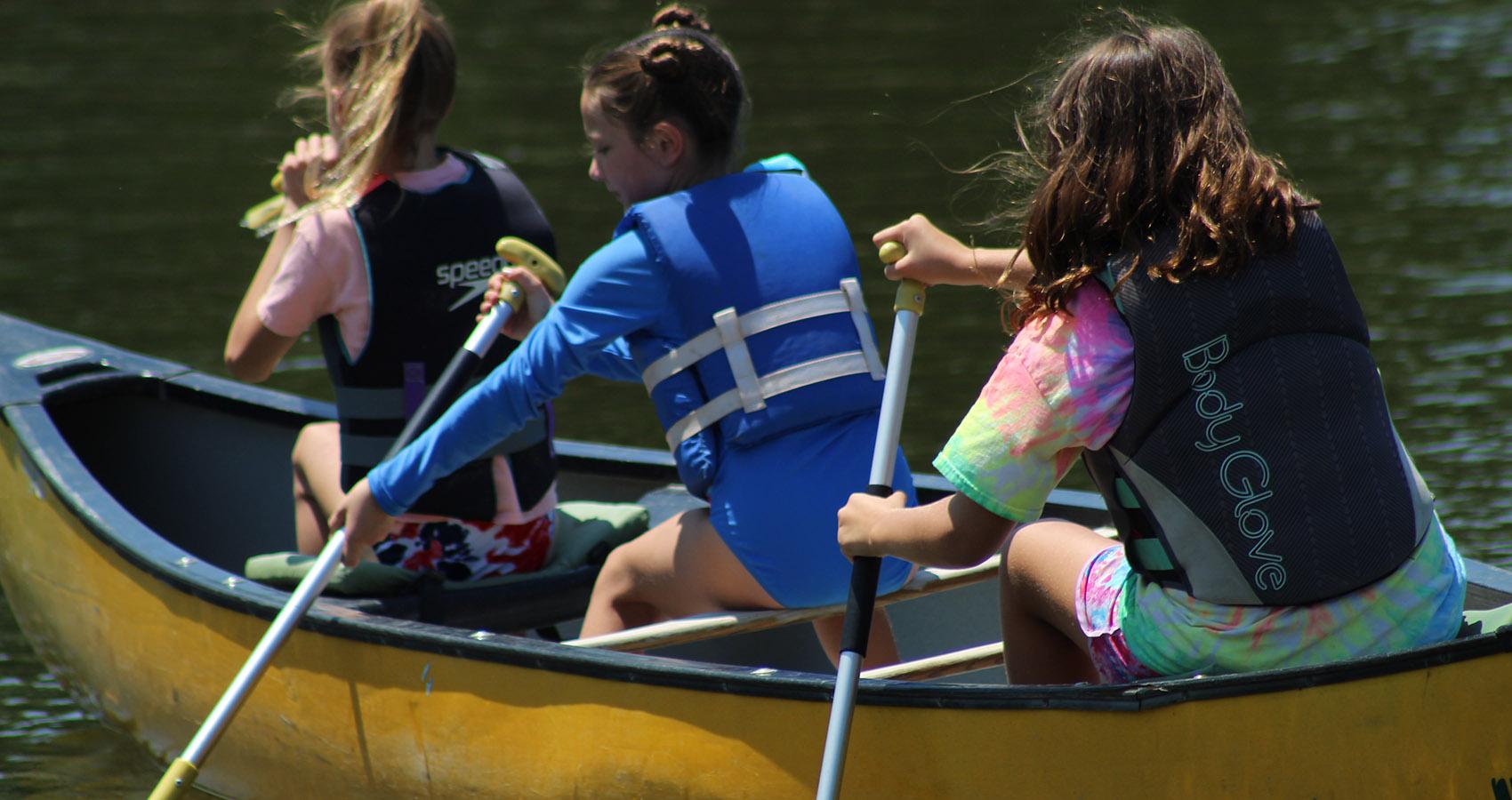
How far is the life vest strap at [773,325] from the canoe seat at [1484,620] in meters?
1.06

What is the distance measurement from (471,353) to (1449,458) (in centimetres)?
334

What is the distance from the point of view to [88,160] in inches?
415

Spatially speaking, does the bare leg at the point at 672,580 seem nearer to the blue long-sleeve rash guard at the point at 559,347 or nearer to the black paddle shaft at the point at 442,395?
the blue long-sleeve rash guard at the point at 559,347

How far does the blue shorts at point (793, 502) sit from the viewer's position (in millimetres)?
3168

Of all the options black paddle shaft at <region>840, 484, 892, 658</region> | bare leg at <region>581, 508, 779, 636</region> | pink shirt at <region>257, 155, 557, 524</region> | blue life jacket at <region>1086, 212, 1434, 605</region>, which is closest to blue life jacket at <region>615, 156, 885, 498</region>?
bare leg at <region>581, 508, 779, 636</region>

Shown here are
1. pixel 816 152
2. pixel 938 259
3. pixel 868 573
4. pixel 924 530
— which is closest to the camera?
pixel 924 530

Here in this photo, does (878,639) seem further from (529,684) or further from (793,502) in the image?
(529,684)

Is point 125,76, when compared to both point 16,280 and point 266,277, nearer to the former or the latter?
point 16,280

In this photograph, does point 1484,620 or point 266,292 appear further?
point 266,292

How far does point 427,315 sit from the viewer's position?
12.3ft

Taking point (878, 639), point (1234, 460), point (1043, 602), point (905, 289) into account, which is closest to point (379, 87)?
point (905, 289)

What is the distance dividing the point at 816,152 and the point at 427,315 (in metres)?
6.47

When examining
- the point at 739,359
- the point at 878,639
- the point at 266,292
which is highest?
the point at 266,292

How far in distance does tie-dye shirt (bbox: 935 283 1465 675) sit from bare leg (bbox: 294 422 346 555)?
2.01 meters
